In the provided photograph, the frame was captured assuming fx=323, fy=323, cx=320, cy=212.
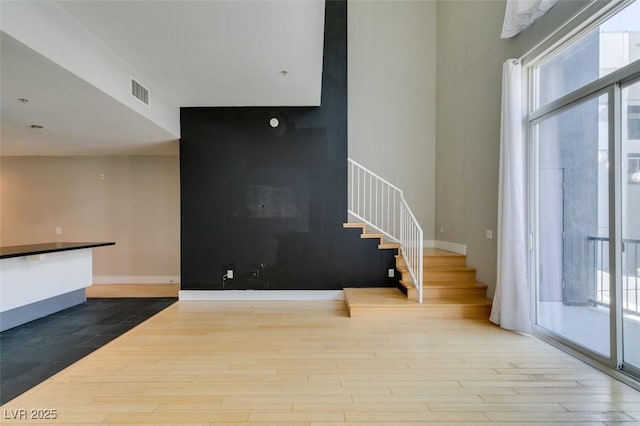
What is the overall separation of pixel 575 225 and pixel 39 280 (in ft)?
21.1

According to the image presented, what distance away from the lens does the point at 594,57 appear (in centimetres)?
303

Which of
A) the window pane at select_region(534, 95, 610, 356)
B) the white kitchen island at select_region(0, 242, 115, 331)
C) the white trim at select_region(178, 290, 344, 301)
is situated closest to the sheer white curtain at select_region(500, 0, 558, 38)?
the window pane at select_region(534, 95, 610, 356)

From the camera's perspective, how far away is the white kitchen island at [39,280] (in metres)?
3.85

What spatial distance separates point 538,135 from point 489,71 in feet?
4.37

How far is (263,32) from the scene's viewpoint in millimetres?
2996

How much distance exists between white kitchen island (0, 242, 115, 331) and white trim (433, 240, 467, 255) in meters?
5.84

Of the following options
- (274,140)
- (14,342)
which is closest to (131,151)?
(274,140)

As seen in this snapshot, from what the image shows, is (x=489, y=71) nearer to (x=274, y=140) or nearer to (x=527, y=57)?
(x=527, y=57)

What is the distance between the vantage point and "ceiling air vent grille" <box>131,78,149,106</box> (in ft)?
12.3

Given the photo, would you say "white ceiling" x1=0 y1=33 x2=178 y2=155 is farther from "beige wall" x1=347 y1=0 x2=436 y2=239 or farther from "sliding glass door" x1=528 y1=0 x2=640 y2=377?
"sliding glass door" x1=528 y1=0 x2=640 y2=377

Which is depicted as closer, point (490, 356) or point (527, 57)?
point (490, 356)

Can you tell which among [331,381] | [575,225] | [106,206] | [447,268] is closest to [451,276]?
[447,268]

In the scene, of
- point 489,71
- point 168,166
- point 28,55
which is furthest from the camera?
point 168,166

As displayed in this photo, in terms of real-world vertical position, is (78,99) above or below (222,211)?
above
